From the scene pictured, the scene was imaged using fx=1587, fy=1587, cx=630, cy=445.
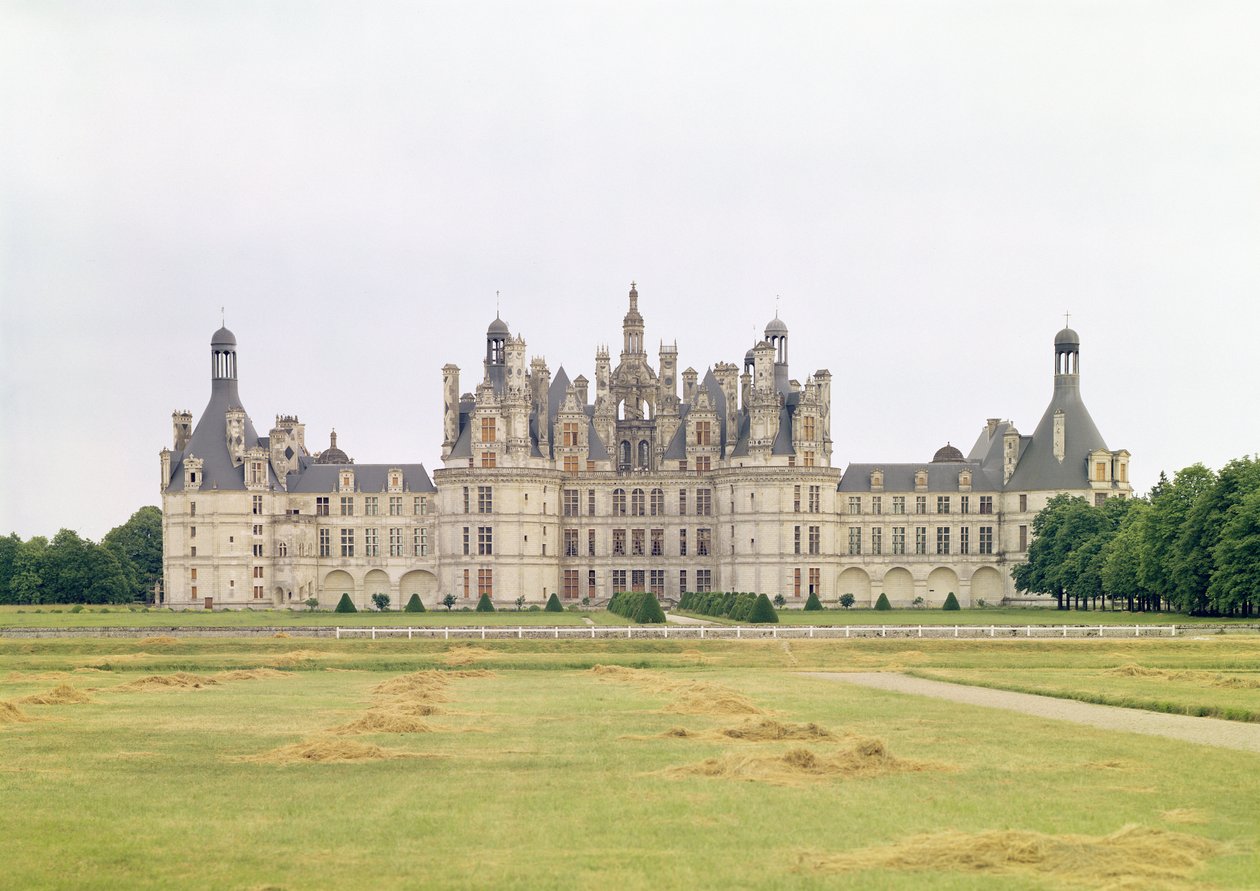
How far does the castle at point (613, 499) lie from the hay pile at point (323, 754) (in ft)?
264

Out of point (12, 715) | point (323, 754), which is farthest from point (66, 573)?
point (323, 754)

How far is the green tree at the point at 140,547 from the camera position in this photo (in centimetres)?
12500

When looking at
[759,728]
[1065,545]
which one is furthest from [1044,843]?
[1065,545]

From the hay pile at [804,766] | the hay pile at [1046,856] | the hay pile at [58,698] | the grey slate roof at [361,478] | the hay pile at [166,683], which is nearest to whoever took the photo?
the hay pile at [1046,856]

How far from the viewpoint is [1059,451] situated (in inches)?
4456

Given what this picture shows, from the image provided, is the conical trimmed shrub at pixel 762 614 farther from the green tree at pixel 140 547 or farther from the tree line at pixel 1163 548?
the green tree at pixel 140 547

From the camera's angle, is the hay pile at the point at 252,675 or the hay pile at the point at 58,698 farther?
the hay pile at the point at 252,675

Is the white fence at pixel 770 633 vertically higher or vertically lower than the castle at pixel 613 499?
lower

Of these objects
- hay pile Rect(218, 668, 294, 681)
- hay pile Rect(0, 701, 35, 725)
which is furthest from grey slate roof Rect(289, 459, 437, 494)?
hay pile Rect(0, 701, 35, 725)

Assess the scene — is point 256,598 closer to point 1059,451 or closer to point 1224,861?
point 1059,451

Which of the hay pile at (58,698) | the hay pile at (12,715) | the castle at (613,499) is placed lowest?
the hay pile at (58,698)

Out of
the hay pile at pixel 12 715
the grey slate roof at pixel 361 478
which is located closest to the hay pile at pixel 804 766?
the hay pile at pixel 12 715

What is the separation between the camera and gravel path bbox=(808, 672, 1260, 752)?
105ft

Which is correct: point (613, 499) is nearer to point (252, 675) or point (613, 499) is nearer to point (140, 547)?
point (140, 547)
